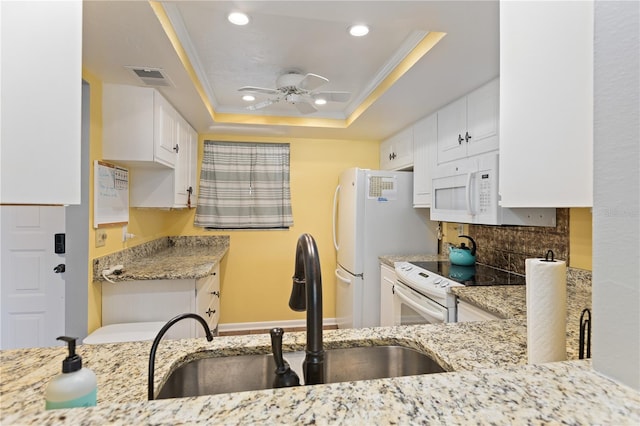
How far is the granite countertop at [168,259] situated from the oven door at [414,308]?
150 centimetres

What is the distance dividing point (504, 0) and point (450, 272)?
1.74 meters

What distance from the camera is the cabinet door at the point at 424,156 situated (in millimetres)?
2735

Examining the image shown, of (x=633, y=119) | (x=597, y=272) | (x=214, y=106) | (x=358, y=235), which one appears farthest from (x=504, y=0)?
(x=214, y=106)

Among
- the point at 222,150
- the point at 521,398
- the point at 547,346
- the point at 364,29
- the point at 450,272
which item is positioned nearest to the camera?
the point at 521,398

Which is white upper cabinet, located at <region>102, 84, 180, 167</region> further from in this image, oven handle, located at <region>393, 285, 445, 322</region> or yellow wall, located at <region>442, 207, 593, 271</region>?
yellow wall, located at <region>442, 207, 593, 271</region>

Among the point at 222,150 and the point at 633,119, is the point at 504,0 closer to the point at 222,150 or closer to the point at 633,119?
the point at 633,119

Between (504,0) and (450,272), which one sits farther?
(450,272)

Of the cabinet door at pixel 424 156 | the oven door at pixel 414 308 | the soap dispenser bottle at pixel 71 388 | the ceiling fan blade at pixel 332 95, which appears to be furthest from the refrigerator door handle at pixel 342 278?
the soap dispenser bottle at pixel 71 388

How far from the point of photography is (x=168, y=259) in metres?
2.67

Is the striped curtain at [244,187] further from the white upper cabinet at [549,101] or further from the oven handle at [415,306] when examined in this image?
the white upper cabinet at [549,101]

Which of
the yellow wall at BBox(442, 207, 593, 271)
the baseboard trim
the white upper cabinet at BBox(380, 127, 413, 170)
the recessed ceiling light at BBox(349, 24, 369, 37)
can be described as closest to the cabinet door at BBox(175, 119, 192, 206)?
the baseboard trim

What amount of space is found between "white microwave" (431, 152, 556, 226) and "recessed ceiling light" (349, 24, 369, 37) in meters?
1.12

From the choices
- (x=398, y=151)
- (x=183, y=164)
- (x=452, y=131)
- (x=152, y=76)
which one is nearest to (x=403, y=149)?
(x=398, y=151)

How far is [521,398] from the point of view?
0.43 meters
